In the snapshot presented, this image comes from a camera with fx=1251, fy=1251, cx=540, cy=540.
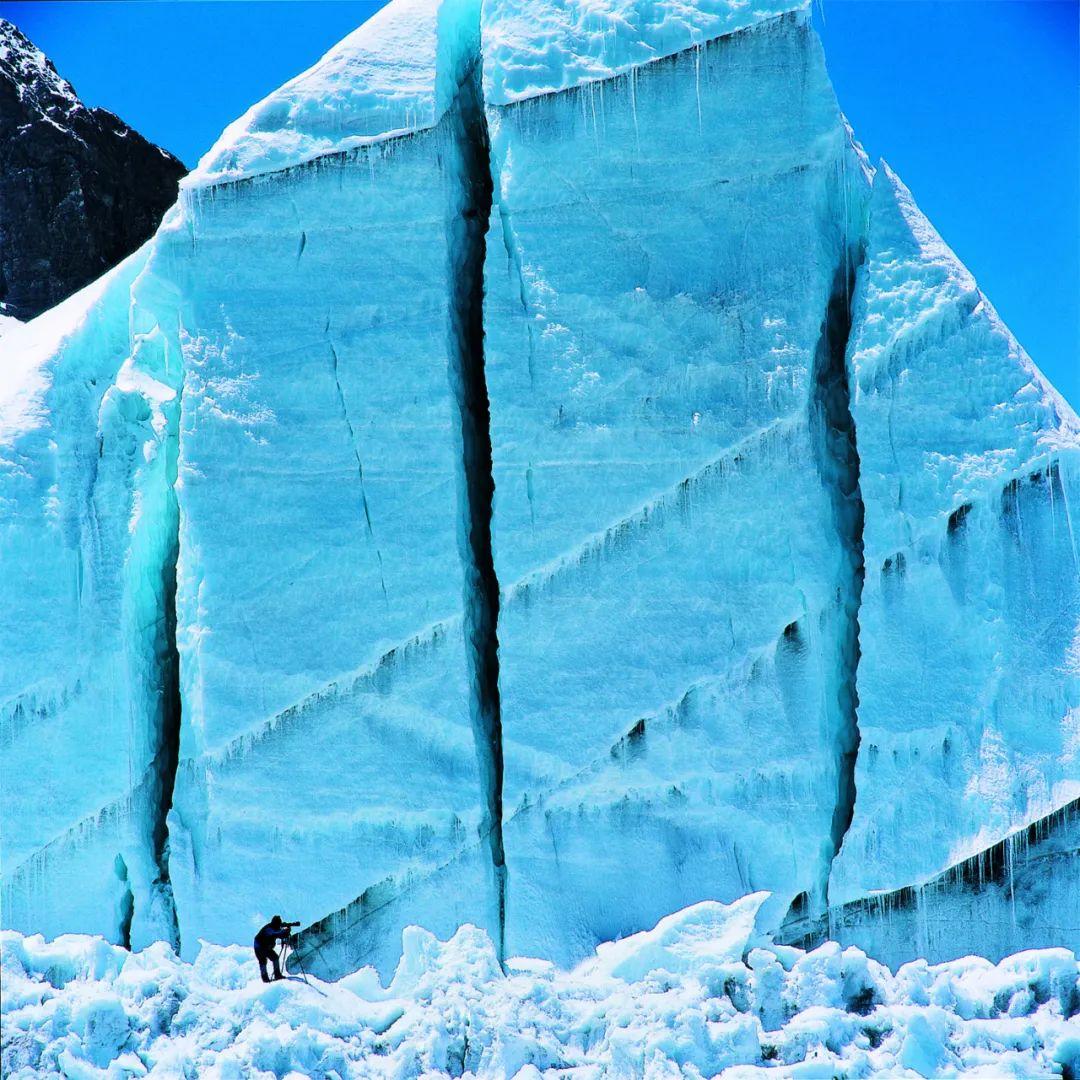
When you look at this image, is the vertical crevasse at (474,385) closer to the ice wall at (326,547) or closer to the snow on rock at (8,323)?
the ice wall at (326,547)

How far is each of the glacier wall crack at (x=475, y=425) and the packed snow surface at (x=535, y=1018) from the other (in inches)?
62.4

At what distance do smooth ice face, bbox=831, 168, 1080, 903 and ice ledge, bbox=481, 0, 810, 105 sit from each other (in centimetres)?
213

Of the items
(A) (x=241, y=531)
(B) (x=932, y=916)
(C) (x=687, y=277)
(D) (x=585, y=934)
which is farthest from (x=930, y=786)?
(A) (x=241, y=531)

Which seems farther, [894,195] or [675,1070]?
[894,195]

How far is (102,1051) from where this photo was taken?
6379 mm

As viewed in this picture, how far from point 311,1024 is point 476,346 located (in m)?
4.67

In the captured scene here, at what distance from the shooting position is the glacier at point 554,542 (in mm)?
7879

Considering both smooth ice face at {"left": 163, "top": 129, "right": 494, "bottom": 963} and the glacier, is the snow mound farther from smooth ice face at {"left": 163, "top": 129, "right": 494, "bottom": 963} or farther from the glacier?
smooth ice face at {"left": 163, "top": 129, "right": 494, "bottom": 963}

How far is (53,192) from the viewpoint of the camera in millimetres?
16500

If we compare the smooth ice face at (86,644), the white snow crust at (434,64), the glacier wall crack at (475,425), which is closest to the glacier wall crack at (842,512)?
the white snow crust at (434,64)

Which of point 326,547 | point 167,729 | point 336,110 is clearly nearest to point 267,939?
point 167,729

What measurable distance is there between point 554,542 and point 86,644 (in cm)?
344

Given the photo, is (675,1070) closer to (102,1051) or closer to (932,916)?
(932,916)

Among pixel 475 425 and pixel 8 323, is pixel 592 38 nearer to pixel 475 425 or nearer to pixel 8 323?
pixel 475 425
